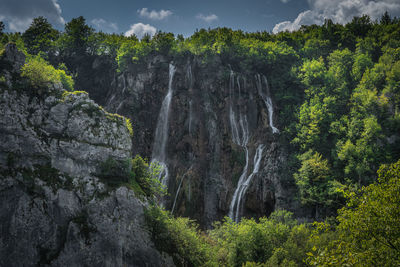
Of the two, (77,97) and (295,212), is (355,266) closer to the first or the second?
(295,212)

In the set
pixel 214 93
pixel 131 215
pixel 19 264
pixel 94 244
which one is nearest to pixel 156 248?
pixel 131 215

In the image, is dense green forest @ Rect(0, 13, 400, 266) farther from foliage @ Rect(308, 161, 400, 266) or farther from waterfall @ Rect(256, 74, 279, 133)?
waterfall @ Rect(256, 74, 279, 133)

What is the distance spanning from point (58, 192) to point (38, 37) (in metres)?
41.4

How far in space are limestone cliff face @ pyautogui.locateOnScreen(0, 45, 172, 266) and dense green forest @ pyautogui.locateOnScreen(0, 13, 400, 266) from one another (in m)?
1.97

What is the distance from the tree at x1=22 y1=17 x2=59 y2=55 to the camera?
46.3m

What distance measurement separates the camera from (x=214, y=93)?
144 feet

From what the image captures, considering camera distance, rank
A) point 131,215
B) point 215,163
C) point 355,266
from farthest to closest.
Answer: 1. point 215,163
2. point 131,215
3. point 355,266

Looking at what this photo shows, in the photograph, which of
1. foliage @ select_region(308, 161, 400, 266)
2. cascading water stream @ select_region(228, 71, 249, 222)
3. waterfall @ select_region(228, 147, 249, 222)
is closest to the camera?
foliage @ select_region(308, 161, 400, 266)

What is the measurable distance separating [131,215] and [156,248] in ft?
11.9

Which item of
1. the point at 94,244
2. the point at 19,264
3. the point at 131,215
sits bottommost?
the point at 19,264

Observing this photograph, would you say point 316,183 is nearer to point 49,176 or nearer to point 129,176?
point 129,176

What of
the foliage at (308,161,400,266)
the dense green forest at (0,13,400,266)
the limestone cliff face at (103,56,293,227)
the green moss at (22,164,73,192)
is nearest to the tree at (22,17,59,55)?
the dense green forest at (0,13,400,266)

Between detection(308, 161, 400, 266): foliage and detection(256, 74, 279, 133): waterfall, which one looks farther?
detection(256, 74, 279, 133): waterfall

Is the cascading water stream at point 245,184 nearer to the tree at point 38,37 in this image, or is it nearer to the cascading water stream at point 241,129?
the cascading water stream at point 241,129
